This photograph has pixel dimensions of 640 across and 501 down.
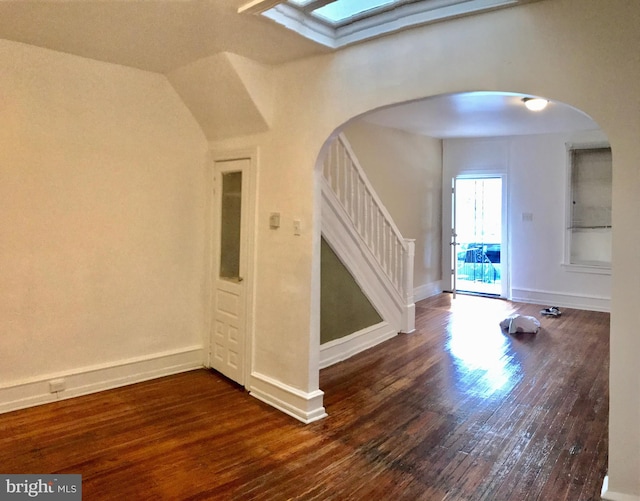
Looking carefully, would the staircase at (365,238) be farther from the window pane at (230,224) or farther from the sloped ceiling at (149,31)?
the sloped ceiling at (149,31)

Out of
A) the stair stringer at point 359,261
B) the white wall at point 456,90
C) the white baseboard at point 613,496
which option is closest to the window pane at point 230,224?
the white wall at point 456,90

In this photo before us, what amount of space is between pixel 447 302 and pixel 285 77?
5.34m

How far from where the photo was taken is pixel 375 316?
17.6 ft

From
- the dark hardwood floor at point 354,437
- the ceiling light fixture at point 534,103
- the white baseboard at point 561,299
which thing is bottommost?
the dark hardwood floor at point 354,437

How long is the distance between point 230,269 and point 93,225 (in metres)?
1.22

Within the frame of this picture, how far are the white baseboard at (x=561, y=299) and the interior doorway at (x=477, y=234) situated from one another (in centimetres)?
37

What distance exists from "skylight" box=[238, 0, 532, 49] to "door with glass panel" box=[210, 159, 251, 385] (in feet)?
4.24

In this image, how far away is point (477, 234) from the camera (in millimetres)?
9125

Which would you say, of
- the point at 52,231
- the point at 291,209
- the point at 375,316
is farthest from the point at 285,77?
the point at 375,316

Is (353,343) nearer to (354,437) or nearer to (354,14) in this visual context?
(354,437)

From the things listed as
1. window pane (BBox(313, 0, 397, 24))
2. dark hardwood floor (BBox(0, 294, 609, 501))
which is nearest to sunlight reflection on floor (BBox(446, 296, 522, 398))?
dark hardwood floor (BBox(0, 294, 609, 501))

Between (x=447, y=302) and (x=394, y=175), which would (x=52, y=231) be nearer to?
(x=394, y=175)

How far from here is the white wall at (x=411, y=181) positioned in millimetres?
6750

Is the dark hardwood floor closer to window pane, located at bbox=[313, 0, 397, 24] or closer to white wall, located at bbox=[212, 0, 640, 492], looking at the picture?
white wall, located at bbox=[212, 0, 640, 492]
